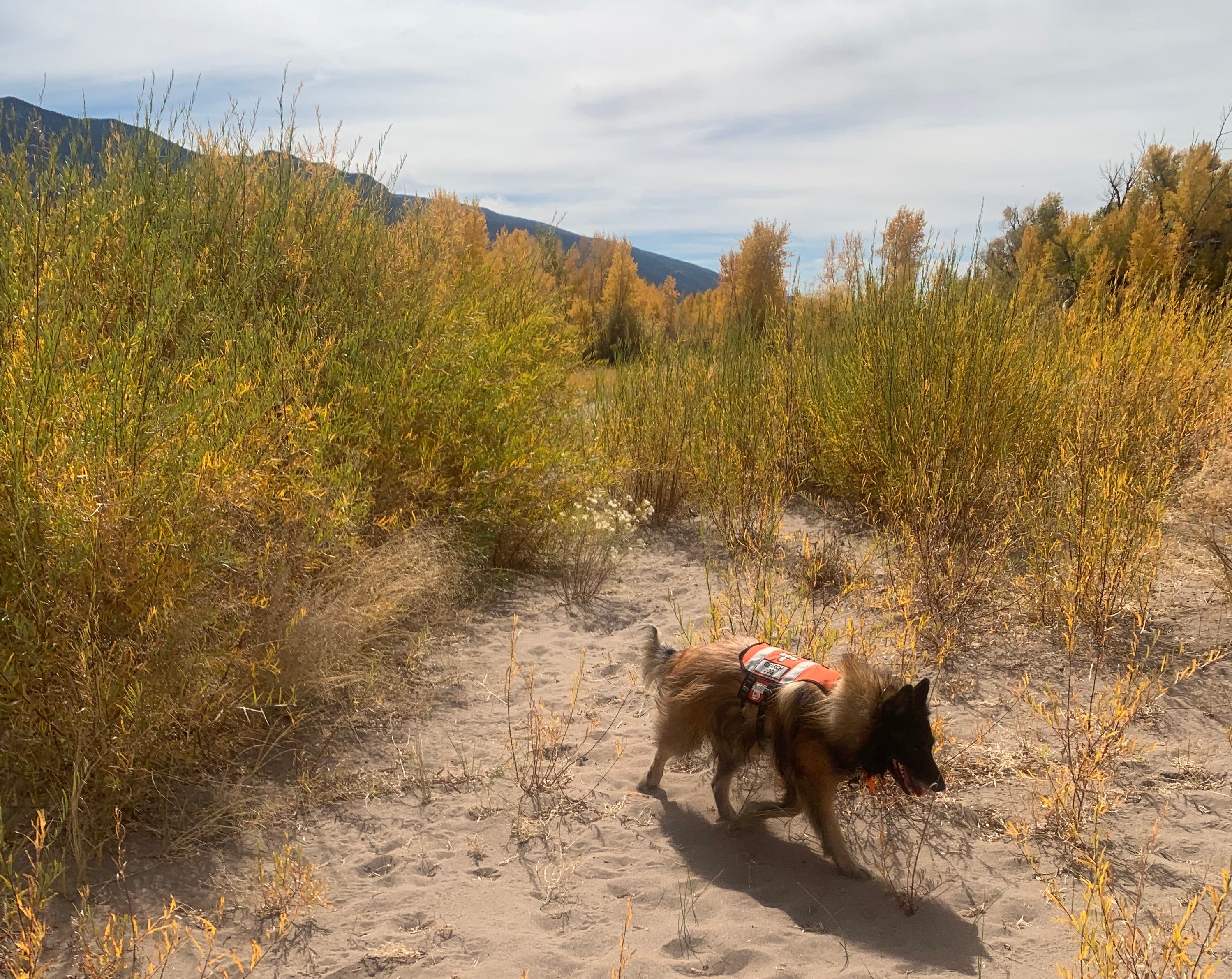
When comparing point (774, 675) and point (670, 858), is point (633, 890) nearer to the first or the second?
point (670, 858)

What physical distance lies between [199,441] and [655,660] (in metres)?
1.80

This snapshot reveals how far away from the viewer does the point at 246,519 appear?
3.09m

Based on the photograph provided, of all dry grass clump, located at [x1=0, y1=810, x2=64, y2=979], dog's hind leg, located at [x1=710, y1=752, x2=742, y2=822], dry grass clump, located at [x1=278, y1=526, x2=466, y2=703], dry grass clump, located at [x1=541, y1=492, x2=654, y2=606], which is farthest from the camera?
dry grass clump, located at [x1=541, y1=492, x2=654, y2=606]

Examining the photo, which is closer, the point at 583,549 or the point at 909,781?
the point at 909,781

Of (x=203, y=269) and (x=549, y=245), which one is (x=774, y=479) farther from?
(x=549, y=245)

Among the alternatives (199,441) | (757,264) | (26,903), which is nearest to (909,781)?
(26,903)

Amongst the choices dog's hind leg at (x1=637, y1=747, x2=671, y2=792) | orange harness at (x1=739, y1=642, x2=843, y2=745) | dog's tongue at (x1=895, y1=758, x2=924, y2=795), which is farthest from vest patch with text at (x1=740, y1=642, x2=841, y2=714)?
dog's hind leg at (x1=637, y1=747, x2=671, y2=792)

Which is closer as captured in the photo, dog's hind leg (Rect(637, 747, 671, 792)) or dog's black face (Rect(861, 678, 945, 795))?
dog's black face (Rect(861, 678, 945, 795))

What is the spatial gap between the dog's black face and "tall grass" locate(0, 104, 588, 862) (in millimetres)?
2178

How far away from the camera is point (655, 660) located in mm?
3014

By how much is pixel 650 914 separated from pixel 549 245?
826cm

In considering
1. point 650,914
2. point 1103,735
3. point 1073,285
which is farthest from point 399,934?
point 1073,285

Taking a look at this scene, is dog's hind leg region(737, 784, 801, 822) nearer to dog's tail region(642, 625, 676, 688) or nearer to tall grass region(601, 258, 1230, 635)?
dog's tail region(642, 625, 676, 688)

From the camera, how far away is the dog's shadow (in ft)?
7.46
